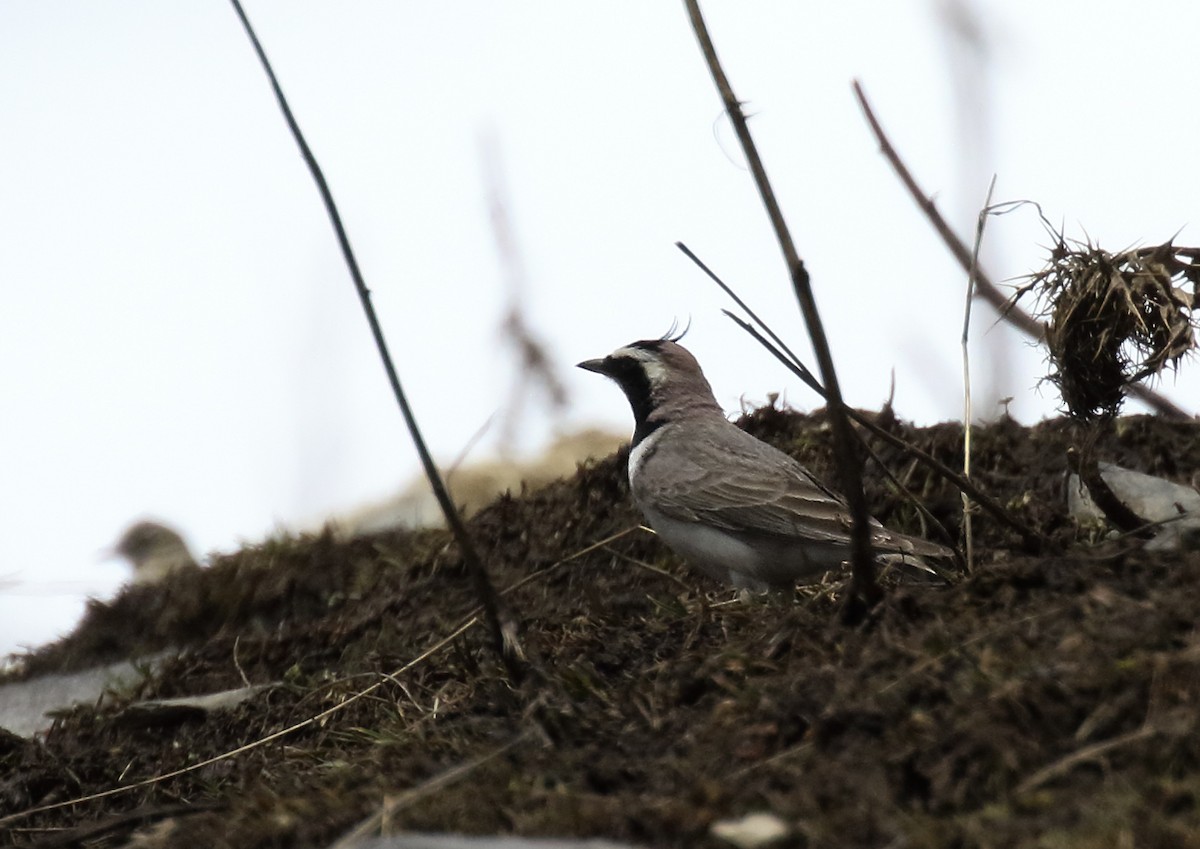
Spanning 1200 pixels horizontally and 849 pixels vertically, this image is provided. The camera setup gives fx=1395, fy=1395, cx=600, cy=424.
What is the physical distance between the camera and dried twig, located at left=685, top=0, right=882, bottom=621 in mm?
4105

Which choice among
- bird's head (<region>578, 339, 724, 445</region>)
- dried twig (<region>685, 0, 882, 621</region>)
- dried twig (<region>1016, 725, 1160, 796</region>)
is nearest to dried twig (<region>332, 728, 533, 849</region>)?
dried twig (<region>685, 0, 882, 621</region>)

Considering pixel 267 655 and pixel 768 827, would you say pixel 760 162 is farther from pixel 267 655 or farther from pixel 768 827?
pixel 267 655

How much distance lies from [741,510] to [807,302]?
2.66m

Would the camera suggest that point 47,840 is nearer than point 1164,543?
Yes

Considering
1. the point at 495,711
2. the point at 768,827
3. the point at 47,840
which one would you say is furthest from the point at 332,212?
the point at 768,827

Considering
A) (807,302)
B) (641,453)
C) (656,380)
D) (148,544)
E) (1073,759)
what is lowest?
(1073,759)

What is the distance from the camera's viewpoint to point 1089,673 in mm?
3500

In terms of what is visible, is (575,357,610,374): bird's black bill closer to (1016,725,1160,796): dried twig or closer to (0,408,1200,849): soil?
(0,408,1200,849): soil

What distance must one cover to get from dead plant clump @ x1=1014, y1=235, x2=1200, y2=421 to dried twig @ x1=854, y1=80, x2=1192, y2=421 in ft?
0.86

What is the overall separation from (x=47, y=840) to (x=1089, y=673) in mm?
3134

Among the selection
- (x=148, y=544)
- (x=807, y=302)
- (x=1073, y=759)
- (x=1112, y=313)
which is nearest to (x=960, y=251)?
(x=1112, y=313)

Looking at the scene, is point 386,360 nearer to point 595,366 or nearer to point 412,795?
point 412,795

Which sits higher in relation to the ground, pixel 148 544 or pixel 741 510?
pixel 148 544

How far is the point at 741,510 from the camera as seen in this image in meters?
6.64
